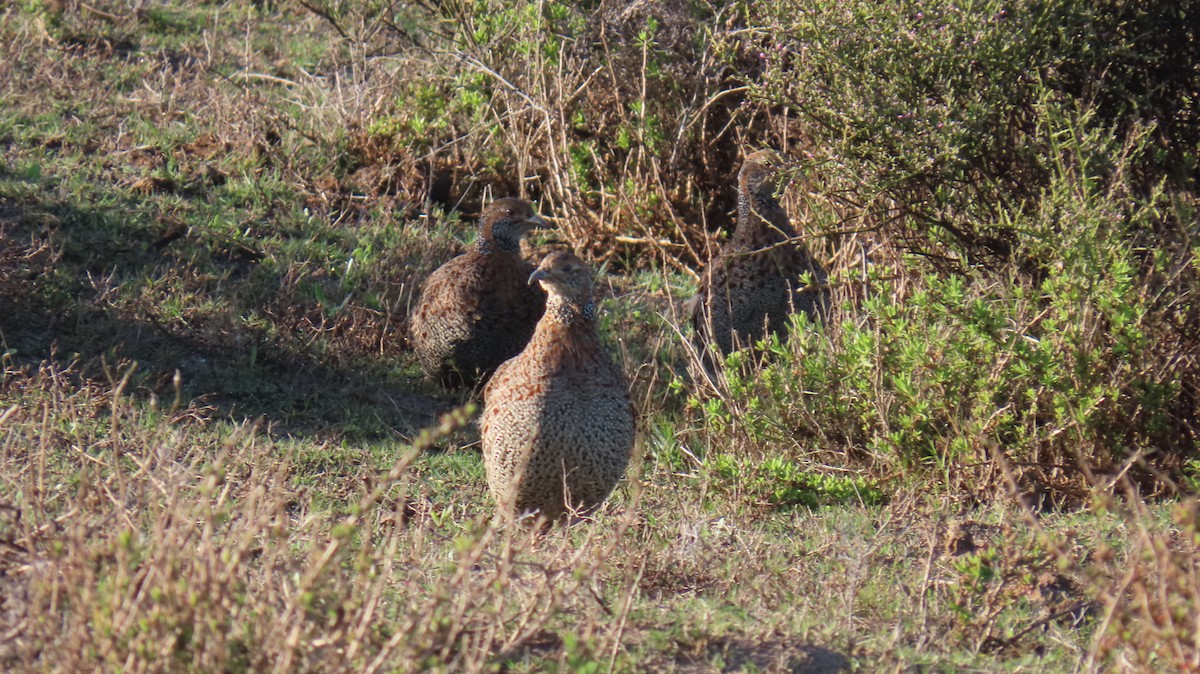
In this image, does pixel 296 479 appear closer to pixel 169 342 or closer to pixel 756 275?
pixel 169 342

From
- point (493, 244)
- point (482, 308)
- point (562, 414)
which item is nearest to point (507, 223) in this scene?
point (493, 244)

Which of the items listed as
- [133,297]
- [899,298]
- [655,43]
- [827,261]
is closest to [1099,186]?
[899,298]

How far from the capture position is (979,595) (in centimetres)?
441

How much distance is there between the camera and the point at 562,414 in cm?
570

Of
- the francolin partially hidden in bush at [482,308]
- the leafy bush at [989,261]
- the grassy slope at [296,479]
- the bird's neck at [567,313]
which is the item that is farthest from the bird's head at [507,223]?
→ the bird's neck at [567,313]

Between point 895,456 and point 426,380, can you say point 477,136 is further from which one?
point 895,456

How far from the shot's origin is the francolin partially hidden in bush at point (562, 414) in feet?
18.7

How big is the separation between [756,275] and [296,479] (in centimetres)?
277

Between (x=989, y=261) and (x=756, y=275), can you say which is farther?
(x=756, y=275)

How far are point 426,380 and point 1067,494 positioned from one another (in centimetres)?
369

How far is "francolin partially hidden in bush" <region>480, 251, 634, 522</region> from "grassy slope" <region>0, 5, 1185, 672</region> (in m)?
0.22

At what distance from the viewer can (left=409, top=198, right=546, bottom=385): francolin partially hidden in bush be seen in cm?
766

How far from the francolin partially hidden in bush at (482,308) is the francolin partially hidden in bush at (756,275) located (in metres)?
0.98

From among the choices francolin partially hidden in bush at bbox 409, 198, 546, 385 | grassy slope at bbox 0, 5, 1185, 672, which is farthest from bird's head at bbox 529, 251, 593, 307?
francolin partially hidden in bush at bbox 409, 198, 546, 385
